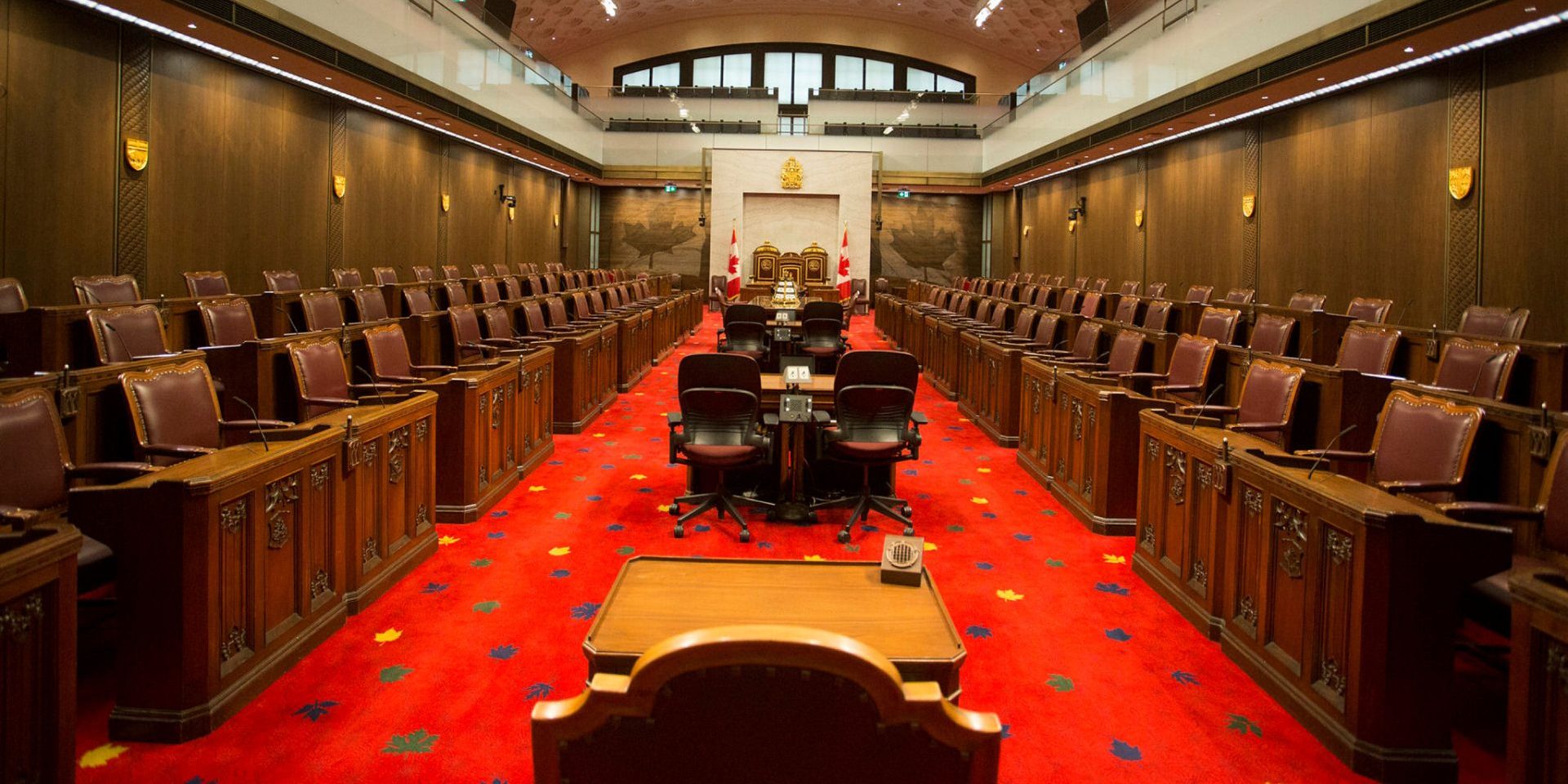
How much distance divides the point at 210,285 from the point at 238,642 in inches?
274

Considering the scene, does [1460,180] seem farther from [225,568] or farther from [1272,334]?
[225,568]

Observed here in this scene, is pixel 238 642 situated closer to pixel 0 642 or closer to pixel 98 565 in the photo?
pixel 98 565

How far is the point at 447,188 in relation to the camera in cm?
1470

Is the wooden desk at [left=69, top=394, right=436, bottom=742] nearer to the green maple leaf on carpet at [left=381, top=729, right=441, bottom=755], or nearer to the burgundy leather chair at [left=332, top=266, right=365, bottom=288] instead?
the green maple leaf on carpet at [left=381, top=729, right=441, bottom=755]

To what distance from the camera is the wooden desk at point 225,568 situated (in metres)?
2.69

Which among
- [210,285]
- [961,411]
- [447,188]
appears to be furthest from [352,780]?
[447,188]

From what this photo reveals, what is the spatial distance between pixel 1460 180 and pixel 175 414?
9530 mm

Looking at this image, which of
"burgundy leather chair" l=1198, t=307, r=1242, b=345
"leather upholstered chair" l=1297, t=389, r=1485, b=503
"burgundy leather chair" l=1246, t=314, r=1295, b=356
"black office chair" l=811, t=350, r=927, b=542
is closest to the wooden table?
"leather upholstered chair" l=1297, t=389, r=1485, b=503

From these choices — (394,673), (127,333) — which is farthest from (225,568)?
(127,333)

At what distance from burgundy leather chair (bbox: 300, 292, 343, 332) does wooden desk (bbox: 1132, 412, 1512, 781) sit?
242 inches

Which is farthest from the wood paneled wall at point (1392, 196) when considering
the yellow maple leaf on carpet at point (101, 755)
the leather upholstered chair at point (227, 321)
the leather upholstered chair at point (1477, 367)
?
Answer: the leather upholstered chair at point (227, 321)

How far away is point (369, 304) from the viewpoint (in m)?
8.08

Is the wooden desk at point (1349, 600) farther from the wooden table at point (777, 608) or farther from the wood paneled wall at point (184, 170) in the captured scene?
the wood paneled wall at point (184, 170)

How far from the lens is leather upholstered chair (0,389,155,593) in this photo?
2.88 meters
